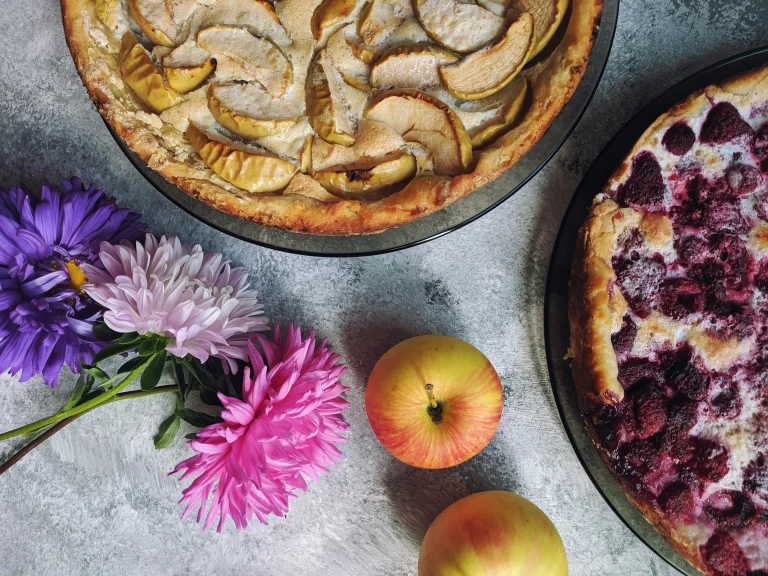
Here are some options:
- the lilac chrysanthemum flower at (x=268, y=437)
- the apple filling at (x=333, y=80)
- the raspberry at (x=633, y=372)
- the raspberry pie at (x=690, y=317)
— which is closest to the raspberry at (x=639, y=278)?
the raspberry pie at (x=690, y=317)

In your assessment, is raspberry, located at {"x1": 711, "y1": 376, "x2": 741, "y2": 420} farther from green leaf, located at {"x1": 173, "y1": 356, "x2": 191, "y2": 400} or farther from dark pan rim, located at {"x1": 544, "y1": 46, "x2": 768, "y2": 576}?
green leaf, located at {"x1": 173, "y1": 356, "x2": 191, "y2": 400}

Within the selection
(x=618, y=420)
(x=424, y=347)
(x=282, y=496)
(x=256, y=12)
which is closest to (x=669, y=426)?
(x=618, y=420)

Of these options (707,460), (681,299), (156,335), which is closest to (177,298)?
(156,335)

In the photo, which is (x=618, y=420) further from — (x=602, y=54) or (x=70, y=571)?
(x=70, y=571)

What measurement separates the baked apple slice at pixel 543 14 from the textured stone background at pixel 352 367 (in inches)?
10.7

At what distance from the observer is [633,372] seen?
1372 mm

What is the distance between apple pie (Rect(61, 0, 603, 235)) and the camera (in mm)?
1314

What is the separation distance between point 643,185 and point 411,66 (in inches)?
24.9

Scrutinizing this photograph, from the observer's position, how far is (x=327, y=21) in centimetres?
136

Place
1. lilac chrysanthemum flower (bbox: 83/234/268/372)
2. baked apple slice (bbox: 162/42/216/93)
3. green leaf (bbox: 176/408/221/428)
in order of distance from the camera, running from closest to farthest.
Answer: lilac chrysanthemum flower (bbox: 83/234/268/372) < baked apple slice (bbox: 162/42/216/93) < green leaf (bbox: 176/408/221/428)

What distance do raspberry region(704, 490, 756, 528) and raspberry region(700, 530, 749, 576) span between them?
1.4 inches

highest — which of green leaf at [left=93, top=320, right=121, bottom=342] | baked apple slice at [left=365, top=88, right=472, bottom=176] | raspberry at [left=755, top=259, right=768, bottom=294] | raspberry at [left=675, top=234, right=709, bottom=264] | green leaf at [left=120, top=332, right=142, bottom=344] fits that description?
baked apple slice at [left=365, top=88, right=472, bottom=176]

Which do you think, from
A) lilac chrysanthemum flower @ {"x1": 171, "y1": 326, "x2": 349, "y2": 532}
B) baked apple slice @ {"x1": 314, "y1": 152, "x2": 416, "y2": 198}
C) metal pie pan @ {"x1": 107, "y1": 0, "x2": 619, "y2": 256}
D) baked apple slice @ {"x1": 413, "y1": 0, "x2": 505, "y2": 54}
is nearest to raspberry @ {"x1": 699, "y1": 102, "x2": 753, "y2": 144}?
metal pie pan @ {"x1": 107, "y1": 0, "x2": 619, "y2": 256}

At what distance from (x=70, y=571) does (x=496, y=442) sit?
129cm
